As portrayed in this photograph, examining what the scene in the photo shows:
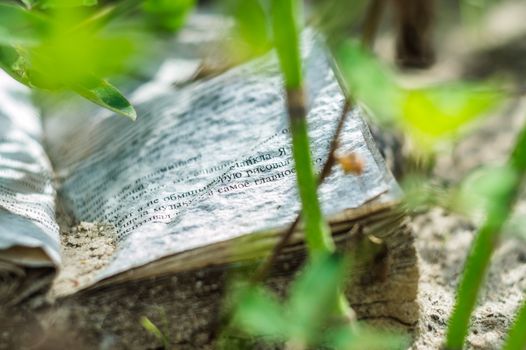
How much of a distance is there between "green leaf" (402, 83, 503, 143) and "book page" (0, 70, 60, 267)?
45 cm

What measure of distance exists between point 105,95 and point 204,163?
0.19 metres

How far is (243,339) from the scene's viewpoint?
2.53 feet

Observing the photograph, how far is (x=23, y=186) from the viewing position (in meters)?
0.91

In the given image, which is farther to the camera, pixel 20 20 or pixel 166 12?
pixel 166 12

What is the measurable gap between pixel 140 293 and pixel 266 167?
0.19 metres

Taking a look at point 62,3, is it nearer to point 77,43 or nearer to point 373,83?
point 77,43

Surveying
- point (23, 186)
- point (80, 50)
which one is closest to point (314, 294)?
point (80, 50)

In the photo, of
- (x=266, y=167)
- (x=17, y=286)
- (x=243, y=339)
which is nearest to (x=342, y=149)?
(x=266, y=167)

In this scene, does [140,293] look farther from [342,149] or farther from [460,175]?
[460,175]

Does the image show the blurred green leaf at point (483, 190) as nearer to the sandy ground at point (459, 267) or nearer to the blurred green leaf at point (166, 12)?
the sandy ground at point (459, 267)

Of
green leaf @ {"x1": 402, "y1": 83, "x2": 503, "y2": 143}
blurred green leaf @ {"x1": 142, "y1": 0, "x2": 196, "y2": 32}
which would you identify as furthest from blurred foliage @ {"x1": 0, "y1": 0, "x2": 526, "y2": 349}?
blurred green leaf @ {"x1": 142, "y1": 0, "x2": 196, "y2": 32}

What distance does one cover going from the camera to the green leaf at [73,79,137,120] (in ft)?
2.34

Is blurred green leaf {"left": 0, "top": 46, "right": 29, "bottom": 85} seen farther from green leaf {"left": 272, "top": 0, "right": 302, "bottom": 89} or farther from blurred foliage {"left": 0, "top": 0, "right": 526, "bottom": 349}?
green leaf {"left": 272, "top": 0, "right": 302, "bottom": 89}

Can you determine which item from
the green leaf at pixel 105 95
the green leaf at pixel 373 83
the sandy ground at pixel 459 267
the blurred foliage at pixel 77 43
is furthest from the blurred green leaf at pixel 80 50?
the sandy ground at pixel 459 267
